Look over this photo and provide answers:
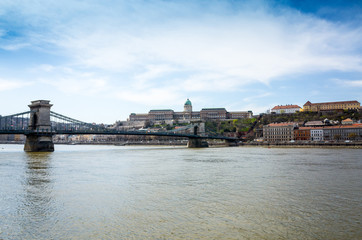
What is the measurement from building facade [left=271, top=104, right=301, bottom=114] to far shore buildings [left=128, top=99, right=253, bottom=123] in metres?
16.0

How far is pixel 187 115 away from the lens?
513ft

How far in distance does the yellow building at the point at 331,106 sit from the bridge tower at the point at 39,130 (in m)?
96.8

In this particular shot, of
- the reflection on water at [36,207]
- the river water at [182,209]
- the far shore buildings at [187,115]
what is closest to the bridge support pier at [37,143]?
the river water at [182,209]

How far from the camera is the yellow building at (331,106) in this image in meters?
111

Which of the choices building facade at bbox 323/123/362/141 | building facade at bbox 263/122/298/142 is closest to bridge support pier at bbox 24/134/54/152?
building facade at bbox 263/122/298/142

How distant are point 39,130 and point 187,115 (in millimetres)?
115050

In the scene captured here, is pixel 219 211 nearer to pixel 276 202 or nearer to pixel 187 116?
pixel 276 202

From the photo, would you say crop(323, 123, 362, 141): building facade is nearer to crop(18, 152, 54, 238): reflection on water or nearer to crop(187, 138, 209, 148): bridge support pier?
crop(187, 138, 209, 148): bridge support pier

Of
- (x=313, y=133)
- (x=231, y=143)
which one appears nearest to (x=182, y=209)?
(x=231, y=143)

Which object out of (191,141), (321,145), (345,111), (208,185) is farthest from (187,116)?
(208,185)

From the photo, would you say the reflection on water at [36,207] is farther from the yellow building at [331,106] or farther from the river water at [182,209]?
the yellow building at [331,106]

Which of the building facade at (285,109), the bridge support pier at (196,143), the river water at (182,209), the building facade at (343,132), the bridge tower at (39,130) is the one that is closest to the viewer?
the river water at (182,209)

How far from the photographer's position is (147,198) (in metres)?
12.6

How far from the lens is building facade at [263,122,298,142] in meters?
87.6
